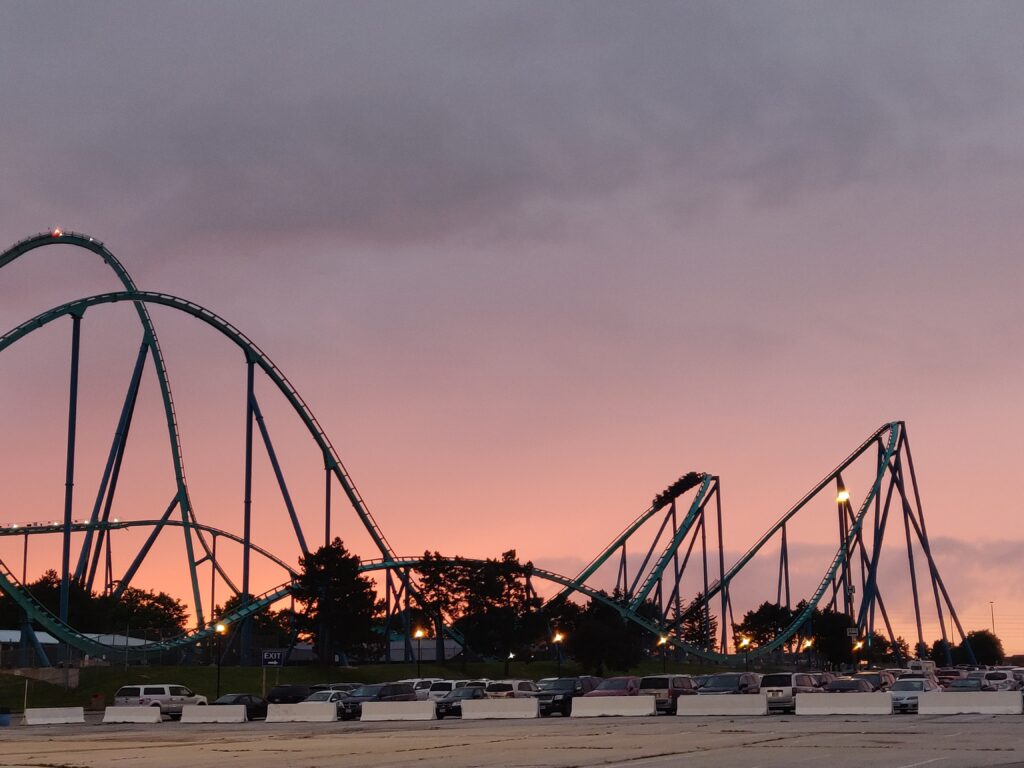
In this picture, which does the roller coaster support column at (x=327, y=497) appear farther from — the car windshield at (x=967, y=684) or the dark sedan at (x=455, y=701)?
the car windshield at (x=967, y=684)

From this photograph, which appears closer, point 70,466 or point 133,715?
point 133,715

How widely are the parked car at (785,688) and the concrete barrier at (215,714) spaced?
18.8 metres

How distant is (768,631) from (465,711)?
11218cm

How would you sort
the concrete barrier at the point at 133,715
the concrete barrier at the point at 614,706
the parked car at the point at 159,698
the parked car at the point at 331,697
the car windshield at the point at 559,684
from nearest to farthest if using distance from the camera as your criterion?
1. the concrete barrier at the point at 614,706
2. the parked car at the point at 331,697
3. the car windshield at the point at 559,684
4. the concrete barrier at the point at 133,715
5. the parked car at the point at 159,698

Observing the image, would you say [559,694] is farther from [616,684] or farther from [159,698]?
[159,698]

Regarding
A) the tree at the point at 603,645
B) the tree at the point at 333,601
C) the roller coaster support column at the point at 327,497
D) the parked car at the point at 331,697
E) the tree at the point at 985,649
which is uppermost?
the roller coaster support column at the point at 327,497

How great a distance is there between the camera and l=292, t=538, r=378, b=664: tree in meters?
80.7

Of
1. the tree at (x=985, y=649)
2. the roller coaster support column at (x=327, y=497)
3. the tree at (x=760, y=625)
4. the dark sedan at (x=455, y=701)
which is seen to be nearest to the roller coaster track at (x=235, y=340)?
the roller coaster support column at (x=327, y=497)

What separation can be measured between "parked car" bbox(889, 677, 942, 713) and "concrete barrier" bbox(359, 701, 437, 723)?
15.5 meters

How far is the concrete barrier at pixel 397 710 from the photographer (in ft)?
146

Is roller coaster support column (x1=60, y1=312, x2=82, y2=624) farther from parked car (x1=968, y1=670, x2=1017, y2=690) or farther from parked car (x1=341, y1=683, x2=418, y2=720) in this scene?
parked car (x1=968, y1=670, x2=1017, y2=690)

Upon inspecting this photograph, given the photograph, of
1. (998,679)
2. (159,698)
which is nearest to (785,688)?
(998,679)

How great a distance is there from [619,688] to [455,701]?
6.09 m

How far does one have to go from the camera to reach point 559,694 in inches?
1829
